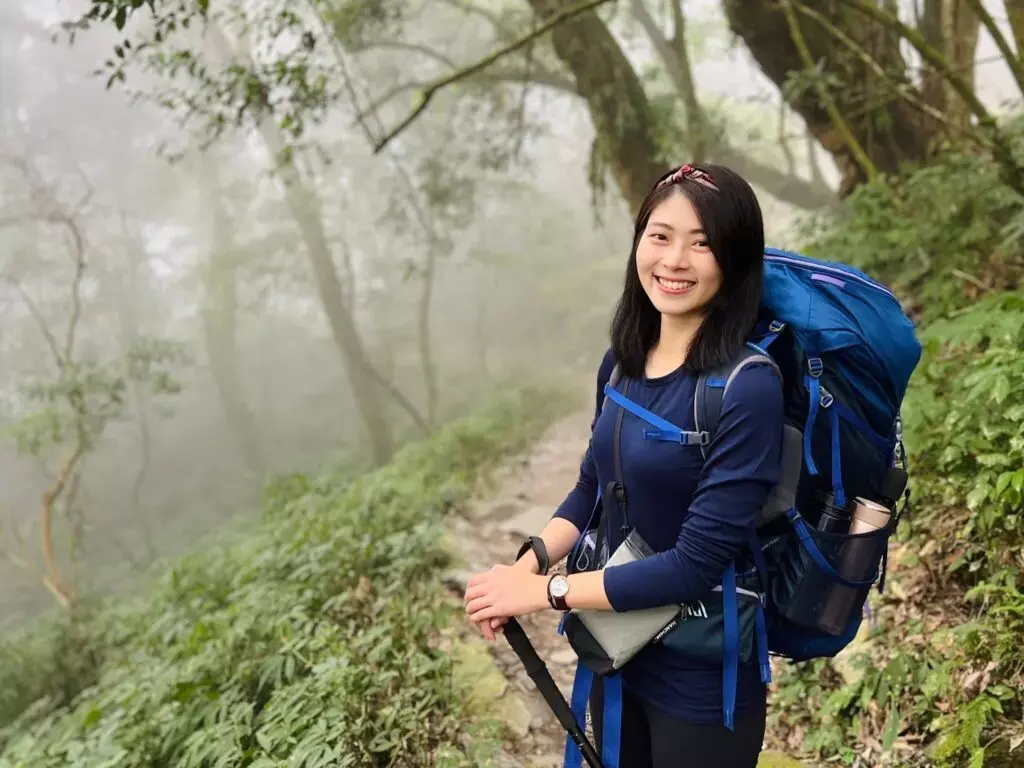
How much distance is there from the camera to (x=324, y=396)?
92.3 ft

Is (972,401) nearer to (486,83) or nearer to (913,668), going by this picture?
(913,668)

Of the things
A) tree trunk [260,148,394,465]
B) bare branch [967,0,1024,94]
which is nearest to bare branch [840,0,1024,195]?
bare branch [967,0,1024,94]

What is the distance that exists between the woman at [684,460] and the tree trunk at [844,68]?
5.64m

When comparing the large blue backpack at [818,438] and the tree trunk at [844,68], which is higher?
the tree trunk at [844,68]

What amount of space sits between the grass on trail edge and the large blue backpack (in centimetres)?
166

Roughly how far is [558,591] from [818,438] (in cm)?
65

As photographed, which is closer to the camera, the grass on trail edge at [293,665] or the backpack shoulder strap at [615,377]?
the backpack shoulder strap at [615,377]

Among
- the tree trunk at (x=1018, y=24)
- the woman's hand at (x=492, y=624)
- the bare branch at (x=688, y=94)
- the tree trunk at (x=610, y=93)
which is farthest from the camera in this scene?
the tree trunk at (x=610, y=93)

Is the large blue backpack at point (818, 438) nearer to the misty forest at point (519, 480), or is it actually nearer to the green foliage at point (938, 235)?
the misty forest at point (519, 480)

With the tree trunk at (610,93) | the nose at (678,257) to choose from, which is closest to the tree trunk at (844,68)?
the tree trunk at (610,93)

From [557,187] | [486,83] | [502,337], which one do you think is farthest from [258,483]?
[557,187]

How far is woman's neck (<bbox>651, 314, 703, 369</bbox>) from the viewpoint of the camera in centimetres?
155

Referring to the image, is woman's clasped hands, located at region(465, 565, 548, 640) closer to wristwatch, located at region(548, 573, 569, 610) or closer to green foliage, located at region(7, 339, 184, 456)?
wristwatch, located at region(548, 573, 569, 610)

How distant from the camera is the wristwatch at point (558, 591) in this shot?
4.95ft
